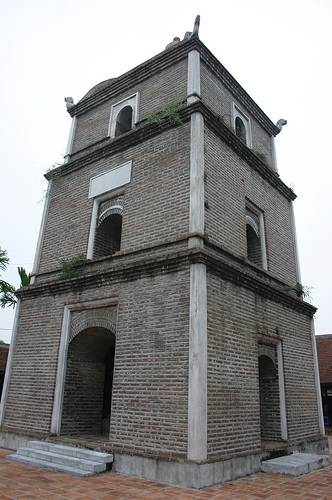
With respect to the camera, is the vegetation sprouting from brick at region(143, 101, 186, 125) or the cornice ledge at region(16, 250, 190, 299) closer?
the cornice ledge at region(16, 250, 190, 299)

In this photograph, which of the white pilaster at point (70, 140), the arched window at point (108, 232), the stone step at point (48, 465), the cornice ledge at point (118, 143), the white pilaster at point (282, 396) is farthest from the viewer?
the white pilaster at point (70, 140)

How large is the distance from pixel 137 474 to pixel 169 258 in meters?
3.63

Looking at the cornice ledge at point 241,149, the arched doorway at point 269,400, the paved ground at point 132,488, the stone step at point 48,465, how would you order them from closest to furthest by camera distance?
the paved ground at point 132,488 < the stone step at point 48,465 < the arched doorway at point 269,400 < the cornice ledge at point 241,149

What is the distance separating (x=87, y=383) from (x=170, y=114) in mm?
6423

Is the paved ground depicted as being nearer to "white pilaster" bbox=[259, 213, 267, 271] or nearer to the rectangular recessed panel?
"white pilaster" bbox=[259, 213, 267, 271]

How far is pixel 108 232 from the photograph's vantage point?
10.4m

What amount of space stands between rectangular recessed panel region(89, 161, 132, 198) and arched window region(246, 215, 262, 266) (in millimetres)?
3300

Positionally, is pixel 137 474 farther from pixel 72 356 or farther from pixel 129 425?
pixel 72 356

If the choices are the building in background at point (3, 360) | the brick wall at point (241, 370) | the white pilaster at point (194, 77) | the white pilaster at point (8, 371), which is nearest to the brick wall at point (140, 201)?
the white pilaster at point (194, 77)

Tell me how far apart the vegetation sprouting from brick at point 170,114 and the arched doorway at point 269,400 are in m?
5.67

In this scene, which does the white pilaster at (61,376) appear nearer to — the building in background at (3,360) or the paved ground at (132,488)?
the paved ground at (132,488)

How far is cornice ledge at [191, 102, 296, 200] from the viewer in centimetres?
908

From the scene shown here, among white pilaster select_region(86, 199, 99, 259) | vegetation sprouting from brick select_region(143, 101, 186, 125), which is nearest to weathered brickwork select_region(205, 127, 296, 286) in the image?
vegetation sprouting from brick select_region(143, 101, 186, 125)

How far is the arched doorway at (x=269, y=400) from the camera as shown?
8.97m
